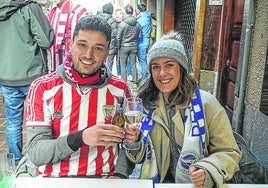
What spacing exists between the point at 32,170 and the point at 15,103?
1572 mm

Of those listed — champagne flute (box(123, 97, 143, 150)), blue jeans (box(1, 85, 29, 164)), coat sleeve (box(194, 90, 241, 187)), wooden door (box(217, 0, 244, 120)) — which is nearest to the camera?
champagne flute (box(123, 97, 143, 150))

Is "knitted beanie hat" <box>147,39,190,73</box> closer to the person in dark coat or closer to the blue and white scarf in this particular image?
the blue and white scarf

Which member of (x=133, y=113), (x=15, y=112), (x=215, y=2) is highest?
(x=215, y=2)

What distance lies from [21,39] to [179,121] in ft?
6.78

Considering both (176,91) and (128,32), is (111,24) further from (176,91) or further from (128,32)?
(176,91)

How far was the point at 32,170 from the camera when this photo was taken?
218cm

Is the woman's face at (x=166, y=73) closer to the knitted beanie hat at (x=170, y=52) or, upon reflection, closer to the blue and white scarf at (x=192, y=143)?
the knitted beanie hat at (x=170, y=52)

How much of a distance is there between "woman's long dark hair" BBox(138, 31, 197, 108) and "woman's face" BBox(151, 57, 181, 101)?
45mm

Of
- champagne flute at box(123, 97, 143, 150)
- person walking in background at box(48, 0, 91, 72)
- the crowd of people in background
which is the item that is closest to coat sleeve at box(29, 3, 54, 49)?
person walking in background at box(48, 0, 91, 72)

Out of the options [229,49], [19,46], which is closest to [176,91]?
[19,46]

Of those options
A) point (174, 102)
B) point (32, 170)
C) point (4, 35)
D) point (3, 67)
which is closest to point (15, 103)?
point (3, 67)

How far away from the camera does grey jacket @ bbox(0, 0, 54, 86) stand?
3.45 meters

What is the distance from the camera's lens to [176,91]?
222cm

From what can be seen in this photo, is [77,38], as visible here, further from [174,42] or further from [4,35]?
[4,35]
